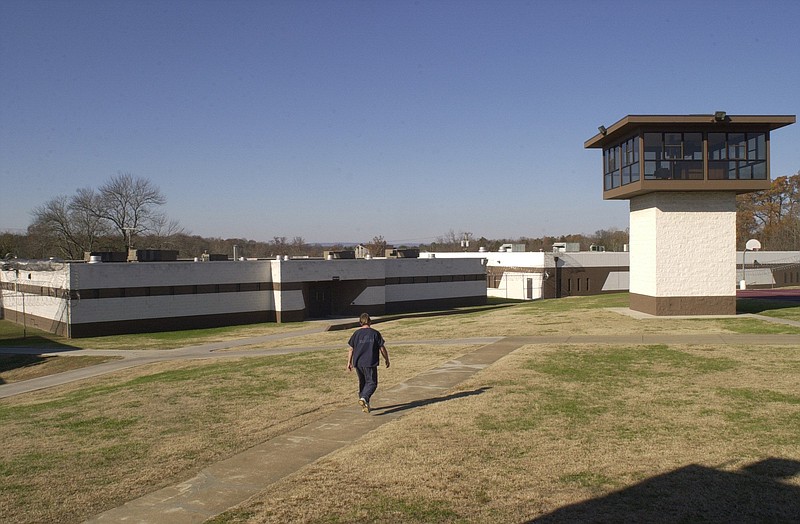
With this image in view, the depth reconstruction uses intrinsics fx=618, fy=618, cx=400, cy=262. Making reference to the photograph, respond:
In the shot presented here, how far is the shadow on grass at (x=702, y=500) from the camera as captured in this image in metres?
7.11

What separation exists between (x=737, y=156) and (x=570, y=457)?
2360 centimetres

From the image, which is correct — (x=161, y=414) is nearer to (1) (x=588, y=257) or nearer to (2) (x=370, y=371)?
(2) (x=370, y=371)

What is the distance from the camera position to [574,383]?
584 inches

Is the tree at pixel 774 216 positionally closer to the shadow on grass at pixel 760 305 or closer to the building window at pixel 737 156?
the shadow on grass at pixel 760 305

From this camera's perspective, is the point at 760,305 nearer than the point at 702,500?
No

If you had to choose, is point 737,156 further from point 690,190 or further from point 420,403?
point 420,403

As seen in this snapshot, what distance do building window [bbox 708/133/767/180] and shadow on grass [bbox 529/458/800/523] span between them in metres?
22.2

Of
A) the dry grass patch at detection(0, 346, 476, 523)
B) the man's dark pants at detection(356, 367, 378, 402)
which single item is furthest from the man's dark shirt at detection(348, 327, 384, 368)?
the dry grass patch at detection(0, 346, 476, 523)

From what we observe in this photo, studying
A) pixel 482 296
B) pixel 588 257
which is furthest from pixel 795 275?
pixel 482 296

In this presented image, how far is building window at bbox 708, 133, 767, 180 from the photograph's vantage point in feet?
90.6

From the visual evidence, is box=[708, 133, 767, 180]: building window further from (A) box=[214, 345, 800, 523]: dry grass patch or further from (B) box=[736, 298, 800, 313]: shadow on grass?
(A) box=[214, 345, 800, 523]: dry grass patch

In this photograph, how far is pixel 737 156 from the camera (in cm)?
2773

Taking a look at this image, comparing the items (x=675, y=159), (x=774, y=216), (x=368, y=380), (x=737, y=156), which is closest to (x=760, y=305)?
(x=737, y=156)

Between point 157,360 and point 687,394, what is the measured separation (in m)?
20.8
